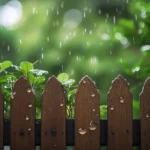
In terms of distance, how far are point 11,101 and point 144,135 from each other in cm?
83

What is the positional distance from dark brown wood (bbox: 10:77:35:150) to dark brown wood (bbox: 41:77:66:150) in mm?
73

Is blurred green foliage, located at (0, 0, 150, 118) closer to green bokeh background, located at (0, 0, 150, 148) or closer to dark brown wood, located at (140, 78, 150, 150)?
green bokeh background, located at (0, 0, 150, 148)

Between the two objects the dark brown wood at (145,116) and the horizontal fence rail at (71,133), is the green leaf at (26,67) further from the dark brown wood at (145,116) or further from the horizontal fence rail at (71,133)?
the dark brown wood at (145,116)

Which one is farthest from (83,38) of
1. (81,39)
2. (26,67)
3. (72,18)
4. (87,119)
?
(87,119)

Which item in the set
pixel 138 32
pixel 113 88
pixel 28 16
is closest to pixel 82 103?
pixel 113 88

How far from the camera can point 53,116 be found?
92.4 inches

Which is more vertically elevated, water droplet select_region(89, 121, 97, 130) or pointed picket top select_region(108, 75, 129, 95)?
pointed picket top select_region(108, 75, 129, 95)

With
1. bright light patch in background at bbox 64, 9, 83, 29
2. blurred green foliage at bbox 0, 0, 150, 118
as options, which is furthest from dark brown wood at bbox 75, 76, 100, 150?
bright light patch in background at bbox 64, 9, 83, 29

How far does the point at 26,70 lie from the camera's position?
2422 millimetres

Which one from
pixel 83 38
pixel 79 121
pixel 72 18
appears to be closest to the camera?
pixel 79 121

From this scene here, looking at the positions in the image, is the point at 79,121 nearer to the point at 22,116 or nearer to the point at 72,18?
the point at 22,116

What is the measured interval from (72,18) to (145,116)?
3.50 metres

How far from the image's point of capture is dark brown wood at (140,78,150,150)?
235 centimetres

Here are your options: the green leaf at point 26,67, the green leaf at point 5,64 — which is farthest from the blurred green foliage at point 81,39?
the green leaf at point 5,64
